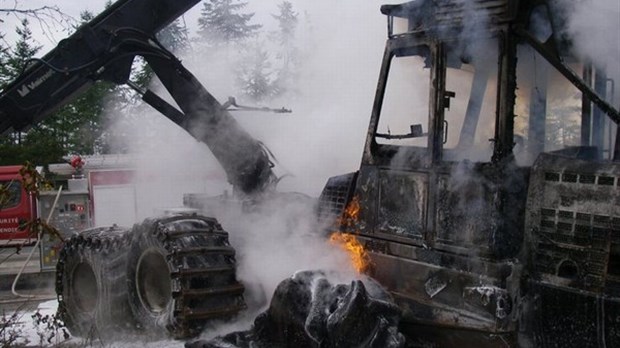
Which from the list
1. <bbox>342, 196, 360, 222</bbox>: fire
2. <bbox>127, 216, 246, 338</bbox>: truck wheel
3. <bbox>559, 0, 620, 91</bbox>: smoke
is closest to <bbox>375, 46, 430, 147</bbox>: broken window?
<bbox>342, 196, 360, 222</bbox>: fire

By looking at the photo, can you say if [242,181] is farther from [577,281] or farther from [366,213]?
[577,281]

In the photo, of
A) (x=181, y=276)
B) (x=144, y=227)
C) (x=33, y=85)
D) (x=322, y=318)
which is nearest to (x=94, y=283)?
(x=144, y=227)

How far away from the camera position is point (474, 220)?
4227 millimetres

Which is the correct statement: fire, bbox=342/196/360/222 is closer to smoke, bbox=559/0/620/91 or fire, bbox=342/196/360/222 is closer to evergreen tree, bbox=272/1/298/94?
smoke, bbox=559/0/620/91

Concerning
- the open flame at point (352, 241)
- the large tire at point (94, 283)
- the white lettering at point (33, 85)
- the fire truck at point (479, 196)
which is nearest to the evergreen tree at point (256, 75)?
the white lettering at point (33, 85)

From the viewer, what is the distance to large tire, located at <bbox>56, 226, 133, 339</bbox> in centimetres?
670

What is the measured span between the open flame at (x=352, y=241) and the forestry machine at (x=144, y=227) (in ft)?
3.87

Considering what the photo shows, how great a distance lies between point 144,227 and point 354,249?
2307 mm

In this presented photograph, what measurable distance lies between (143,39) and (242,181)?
2128 millimetres

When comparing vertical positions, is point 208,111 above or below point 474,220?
above

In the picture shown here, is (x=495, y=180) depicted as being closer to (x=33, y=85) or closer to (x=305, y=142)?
(x=305, y=142)

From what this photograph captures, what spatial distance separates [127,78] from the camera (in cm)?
750

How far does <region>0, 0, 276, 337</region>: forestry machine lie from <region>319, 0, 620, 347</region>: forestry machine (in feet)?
5.50

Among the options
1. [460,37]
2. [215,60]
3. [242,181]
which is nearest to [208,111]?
[242,181]
